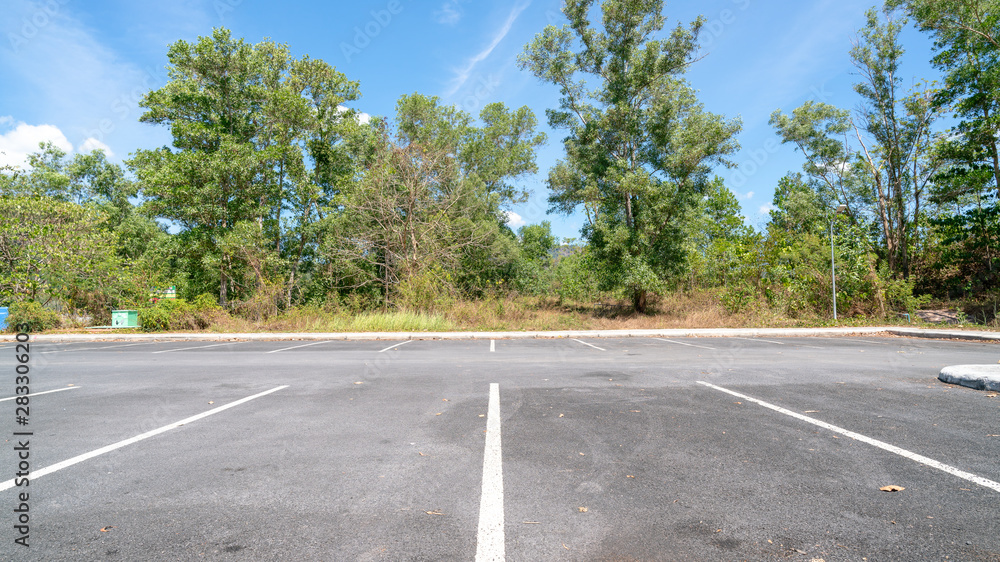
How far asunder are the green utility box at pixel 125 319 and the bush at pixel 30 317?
3000 millimetres

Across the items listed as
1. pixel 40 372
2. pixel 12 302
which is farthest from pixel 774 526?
pixel 12 302

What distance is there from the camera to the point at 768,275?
20906 mm

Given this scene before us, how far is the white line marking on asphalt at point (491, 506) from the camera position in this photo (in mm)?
2227

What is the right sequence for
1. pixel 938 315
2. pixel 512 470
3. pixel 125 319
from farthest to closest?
pixel 938 315, pixel 125 319, pixel 512 470

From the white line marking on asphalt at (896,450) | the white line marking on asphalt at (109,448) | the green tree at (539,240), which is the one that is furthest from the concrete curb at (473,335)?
the green tree at (539,240)

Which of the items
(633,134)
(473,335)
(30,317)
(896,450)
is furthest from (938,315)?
(30,317)

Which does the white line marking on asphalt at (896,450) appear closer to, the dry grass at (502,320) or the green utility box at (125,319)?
the dry grass at (502,320)

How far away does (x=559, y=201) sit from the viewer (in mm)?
30047

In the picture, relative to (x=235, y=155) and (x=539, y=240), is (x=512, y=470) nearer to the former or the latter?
(x=235, y=155)

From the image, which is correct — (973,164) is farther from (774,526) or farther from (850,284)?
(774,526)

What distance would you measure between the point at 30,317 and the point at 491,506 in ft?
85.6

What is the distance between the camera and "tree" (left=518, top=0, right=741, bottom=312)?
2178 centimetres

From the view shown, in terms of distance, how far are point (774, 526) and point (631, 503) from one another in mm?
789

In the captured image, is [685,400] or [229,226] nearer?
[685,400]
